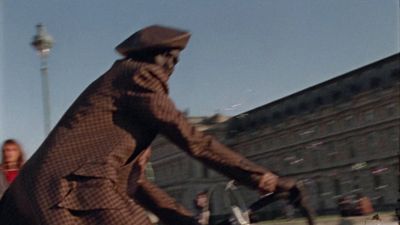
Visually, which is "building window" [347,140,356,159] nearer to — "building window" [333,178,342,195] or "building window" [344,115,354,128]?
"building window" [344,115,354,128]

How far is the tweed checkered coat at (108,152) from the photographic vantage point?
2115 mm

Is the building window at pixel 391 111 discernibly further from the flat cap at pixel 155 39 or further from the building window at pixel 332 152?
the flat cap at pixel 155 39

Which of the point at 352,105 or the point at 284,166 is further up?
the point at 352,105

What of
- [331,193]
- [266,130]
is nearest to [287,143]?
[266,130]

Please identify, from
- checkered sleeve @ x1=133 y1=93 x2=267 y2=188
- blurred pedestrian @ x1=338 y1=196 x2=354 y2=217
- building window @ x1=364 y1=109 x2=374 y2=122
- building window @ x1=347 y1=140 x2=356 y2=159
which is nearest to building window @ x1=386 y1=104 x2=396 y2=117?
building window @ x1=364 y1=109 x2=374 y2=122

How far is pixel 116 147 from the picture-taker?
2166 millimetres

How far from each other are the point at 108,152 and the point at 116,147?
0.10 feet

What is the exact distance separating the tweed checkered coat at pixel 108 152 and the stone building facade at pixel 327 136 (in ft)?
202

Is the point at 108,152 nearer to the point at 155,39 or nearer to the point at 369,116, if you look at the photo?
the point at 155,39

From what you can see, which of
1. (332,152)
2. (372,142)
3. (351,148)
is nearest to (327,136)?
(351,148)

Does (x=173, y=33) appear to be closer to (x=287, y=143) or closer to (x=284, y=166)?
(x=287, y=143)

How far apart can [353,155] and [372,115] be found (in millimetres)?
5168

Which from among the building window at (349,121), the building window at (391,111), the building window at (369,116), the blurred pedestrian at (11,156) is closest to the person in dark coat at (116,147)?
the blurred pedestrian at (11,156)

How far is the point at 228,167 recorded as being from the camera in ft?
7.33
